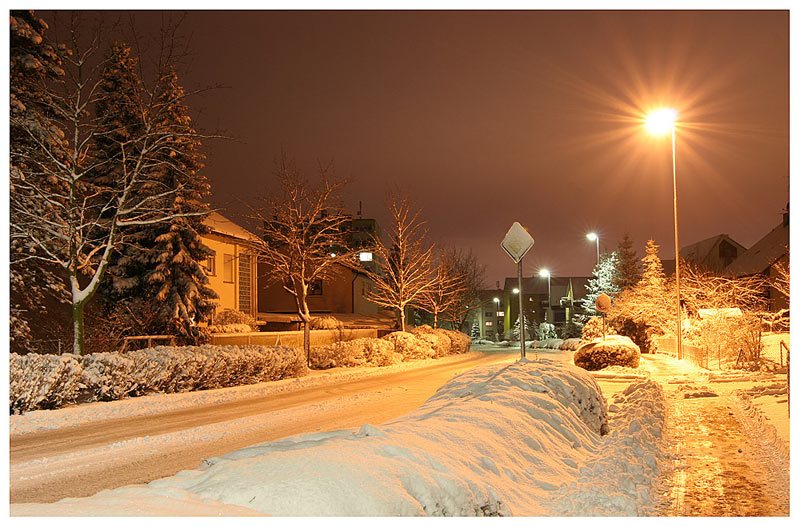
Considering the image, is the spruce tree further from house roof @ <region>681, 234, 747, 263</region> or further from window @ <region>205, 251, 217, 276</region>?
window @ <region>205, 251, 217, 276</region>

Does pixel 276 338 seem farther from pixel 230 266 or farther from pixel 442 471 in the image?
pixel 442 471

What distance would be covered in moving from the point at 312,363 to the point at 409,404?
42.0 ft

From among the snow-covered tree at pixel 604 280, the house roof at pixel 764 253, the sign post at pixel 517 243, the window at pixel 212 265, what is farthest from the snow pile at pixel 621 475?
the snow-covered tree at pixel 604 280

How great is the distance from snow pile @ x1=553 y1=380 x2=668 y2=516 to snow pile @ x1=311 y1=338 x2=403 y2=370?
17465 millimetres

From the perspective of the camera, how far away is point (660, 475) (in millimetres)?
8734

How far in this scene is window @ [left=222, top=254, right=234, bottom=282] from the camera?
3690 centimetres

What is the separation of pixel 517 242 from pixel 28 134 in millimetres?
13628

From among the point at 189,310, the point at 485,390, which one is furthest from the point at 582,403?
the point at 189,310

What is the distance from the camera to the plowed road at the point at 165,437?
8.73 metres

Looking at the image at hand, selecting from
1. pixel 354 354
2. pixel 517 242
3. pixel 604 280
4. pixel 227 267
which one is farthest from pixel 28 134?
pixel 604 280

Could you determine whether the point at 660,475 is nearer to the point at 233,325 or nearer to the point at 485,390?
the point at 485,390

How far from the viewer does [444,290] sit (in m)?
55.4

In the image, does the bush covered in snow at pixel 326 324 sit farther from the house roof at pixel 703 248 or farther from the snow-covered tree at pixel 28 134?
the house roof at pixel 703 248

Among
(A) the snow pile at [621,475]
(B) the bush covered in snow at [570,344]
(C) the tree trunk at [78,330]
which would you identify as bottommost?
(B) the bush covered in snow at [570,344]
